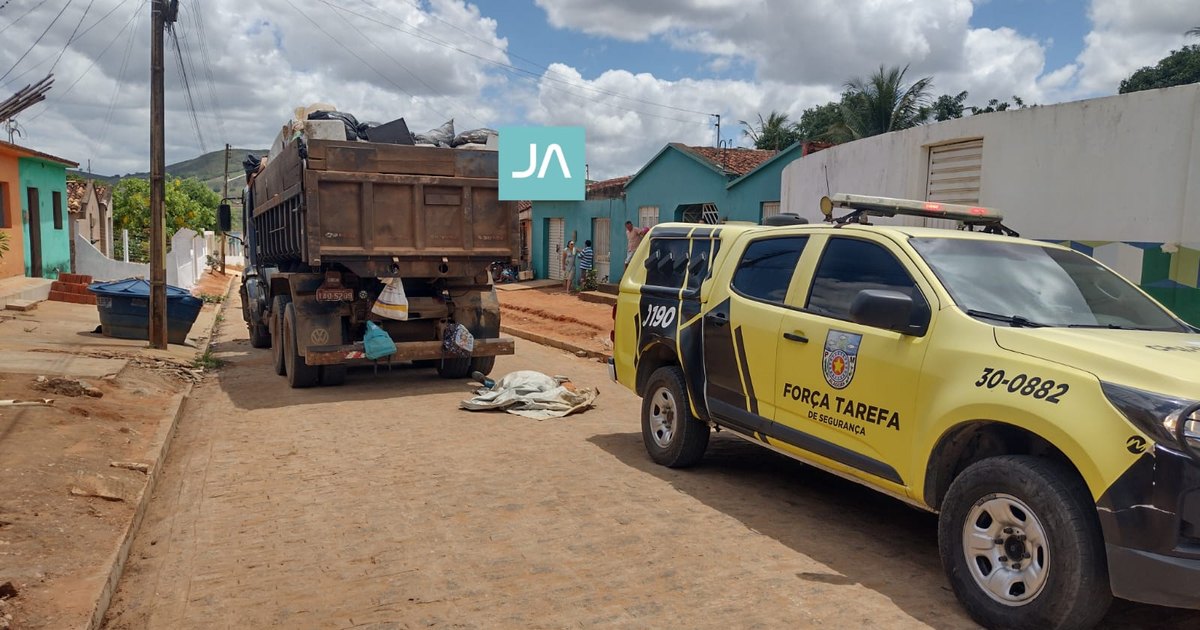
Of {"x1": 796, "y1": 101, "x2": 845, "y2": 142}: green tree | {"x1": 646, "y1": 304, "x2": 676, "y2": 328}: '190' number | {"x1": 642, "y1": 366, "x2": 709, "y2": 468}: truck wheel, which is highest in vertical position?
{"x1": 796, "y1": 101, "x2": 845, "y2": 142}: green tree

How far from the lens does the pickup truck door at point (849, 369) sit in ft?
14.0

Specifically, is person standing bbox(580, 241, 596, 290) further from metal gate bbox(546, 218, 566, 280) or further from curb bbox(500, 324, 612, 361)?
curb bbox(500, 324, 612, 361)

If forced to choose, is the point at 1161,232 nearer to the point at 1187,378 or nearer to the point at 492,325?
the point at 1187,378

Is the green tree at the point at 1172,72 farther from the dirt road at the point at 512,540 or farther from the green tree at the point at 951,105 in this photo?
the dirt road at the point at 512,540

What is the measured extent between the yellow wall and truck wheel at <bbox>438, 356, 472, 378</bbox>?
14.8 meters

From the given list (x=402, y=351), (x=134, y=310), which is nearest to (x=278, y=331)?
(x=402, y=351)

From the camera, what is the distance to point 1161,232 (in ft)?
25.0

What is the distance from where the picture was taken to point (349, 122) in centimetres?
989

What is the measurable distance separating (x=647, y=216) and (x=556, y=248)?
738cm

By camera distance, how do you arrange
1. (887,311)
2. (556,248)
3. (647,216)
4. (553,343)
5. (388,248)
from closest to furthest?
(887,311) → (388,248) → (553,343) → (647,216) → (556,248)

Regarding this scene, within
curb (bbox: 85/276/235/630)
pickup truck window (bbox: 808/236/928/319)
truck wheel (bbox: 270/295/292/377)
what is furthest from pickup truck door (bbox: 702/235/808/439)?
truck wheel (bbox: 270/295/292/377)

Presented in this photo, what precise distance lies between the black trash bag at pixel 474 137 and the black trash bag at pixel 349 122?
1053 millimetres

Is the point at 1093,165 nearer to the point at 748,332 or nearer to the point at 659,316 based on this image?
the point at 659,316

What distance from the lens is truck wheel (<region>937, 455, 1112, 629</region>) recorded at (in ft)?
11.0
